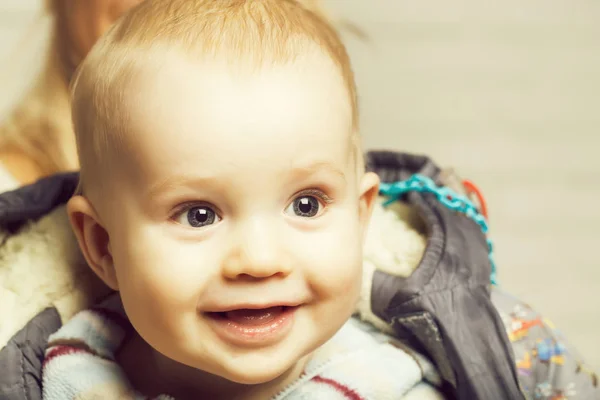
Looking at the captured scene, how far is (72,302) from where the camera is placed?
0.81 meters

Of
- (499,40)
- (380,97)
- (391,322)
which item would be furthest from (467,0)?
(391,322)

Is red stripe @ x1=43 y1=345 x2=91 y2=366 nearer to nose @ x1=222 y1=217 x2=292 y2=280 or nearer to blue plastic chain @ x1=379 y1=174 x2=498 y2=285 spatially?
nose @ x1=222 y1=217 x2=292 y2=280

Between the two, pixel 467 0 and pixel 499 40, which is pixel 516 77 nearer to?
pixel 499 40

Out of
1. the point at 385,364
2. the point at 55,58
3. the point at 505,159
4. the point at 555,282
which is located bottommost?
the point at 555,282

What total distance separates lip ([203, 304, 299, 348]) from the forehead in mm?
128

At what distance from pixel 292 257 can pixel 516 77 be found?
107 cm

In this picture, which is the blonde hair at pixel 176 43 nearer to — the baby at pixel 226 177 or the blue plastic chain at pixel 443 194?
the baby at pixel 226 177

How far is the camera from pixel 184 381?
758 mm

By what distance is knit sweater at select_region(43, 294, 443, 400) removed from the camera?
2.38 feet

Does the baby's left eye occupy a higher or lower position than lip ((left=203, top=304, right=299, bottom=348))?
higher

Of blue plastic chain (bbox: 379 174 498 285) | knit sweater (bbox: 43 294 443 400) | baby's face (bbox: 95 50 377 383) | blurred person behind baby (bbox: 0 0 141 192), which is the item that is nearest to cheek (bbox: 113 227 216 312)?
baby's face (bbox: 95 50 377 383)

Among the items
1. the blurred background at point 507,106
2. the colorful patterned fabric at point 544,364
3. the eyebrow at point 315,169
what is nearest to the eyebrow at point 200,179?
the eyebrow at point 315,169

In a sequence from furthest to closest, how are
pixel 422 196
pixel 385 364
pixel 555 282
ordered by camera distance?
pixel 555 282
pixel 422 196
pixel 385 364

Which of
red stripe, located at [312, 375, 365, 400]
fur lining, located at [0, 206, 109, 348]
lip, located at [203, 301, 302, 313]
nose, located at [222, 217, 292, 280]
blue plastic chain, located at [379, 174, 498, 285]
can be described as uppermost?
nose, located at [222, 217, 292, 280]
